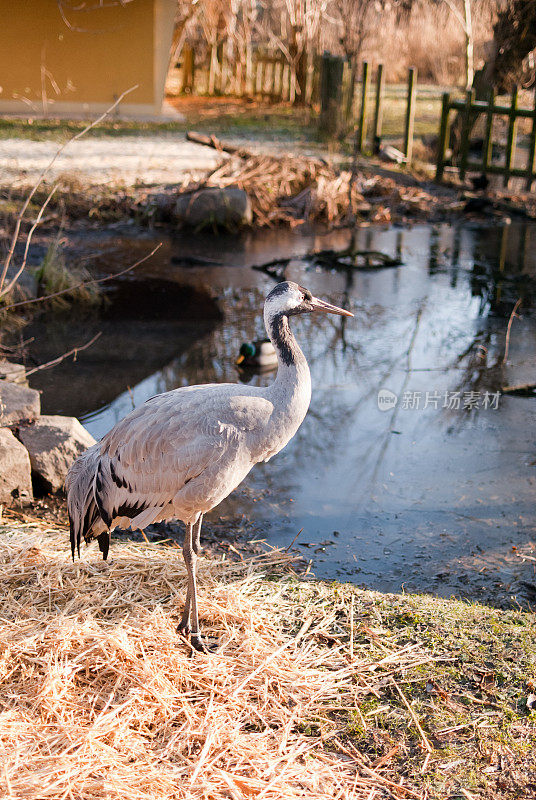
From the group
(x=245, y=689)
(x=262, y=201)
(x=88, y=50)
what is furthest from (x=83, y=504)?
(x=88, y=50)

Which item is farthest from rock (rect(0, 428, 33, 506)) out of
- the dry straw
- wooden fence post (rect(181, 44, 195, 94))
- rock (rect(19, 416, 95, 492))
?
wooden fence post (rect(181, 44, 195, 94))

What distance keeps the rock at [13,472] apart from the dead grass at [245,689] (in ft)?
2.09

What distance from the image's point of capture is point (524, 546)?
4.71 metres

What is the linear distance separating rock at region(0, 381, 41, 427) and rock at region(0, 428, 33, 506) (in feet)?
0.61

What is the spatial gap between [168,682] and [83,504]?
969mm

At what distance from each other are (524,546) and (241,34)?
20480mm

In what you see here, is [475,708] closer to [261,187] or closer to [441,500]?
[441,500]

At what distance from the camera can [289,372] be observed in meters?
3.62

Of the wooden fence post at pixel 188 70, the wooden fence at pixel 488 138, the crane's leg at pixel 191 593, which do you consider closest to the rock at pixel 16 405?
the crane's leg at pixel 191 593

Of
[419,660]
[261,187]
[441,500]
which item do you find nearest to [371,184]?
[261,187]

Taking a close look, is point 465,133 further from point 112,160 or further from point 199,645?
point 199,645

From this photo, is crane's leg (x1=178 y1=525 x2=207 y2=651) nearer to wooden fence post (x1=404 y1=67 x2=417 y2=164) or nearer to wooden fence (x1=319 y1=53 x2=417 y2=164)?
wooden fence post (x1=404 y1=67 x2=417 y2=164)

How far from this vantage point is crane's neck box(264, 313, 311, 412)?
11.8 feet

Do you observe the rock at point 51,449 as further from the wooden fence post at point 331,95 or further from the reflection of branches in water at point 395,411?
the wooden fence post at point 331,95
